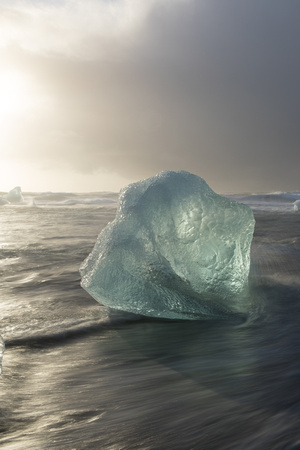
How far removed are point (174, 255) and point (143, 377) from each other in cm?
105

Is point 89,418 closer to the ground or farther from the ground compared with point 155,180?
closer to the ground

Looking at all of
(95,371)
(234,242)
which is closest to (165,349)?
(95,371)

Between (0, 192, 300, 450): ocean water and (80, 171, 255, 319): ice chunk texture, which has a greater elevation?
(80, 171, 255, 319): ice chunk texture

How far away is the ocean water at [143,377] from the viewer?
1325 mm

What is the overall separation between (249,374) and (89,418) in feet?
2.49

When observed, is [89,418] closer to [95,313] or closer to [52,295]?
[95,313]

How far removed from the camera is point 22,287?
3359 millimetres

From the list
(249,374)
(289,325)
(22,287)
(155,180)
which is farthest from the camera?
(22,287)

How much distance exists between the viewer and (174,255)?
8.79ft

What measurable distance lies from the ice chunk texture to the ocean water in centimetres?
16

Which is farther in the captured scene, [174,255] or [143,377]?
[174,255]

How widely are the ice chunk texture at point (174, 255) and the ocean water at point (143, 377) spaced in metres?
0.16

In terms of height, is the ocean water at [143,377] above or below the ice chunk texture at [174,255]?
below

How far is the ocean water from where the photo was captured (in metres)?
1.33
